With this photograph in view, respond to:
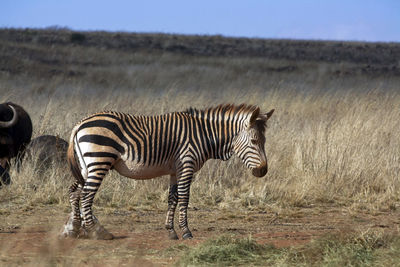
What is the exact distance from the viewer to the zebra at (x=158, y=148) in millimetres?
6469

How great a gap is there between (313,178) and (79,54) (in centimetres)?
2817

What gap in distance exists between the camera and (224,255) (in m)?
5.75

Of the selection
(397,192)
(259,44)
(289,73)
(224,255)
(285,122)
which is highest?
(259,44)

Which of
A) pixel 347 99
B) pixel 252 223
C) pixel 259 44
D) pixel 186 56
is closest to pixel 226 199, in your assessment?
pixel 252 223

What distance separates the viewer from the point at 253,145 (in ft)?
22.2

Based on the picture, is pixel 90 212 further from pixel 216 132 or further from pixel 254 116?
pixel 254 116

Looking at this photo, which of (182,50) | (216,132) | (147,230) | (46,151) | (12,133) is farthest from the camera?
(182,50)

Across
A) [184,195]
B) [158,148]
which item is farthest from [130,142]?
[184,195]

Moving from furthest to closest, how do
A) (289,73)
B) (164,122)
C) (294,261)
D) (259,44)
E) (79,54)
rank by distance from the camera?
(259,44) → (79,54) → (289,73) → (164,122) → (294,261)

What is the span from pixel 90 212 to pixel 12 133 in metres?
4.23

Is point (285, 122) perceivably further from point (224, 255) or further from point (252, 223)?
point (224, 255)

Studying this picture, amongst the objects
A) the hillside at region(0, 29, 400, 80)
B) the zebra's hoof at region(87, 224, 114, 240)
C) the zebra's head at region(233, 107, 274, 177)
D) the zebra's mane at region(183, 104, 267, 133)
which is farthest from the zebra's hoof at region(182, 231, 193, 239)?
the hillside at region(0, 29, 400, 80)

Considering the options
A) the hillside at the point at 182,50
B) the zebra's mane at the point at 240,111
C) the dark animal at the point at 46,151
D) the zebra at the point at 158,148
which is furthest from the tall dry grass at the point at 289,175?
the hillside at the point at 182,50

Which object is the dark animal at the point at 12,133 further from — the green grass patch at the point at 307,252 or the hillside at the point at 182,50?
the hillside at the point at 182,50
